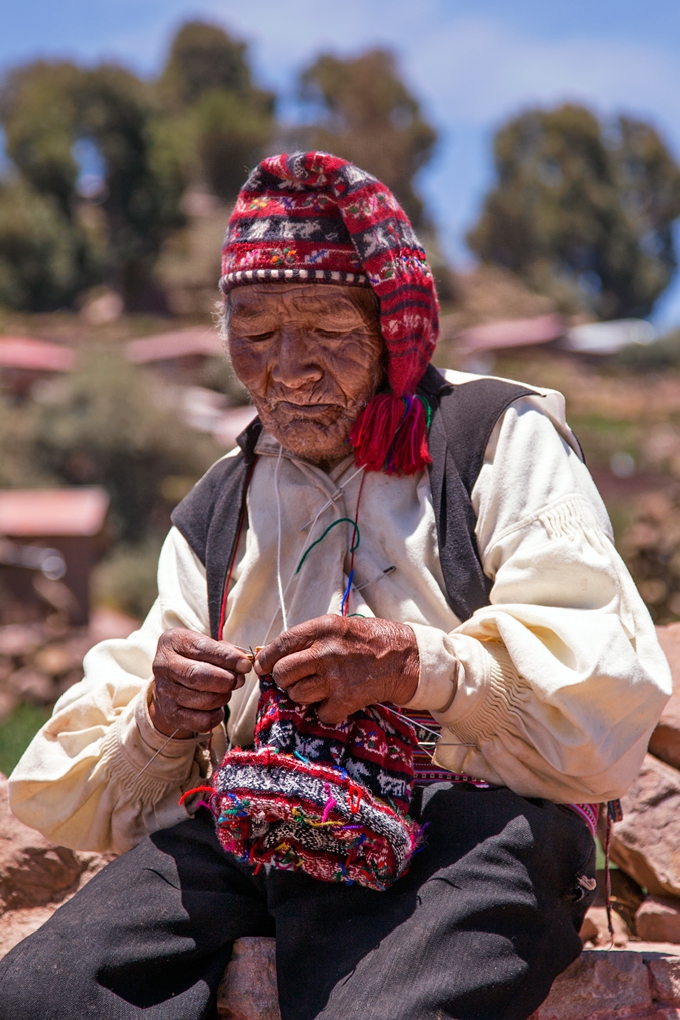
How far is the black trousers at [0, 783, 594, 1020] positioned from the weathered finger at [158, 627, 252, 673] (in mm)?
453

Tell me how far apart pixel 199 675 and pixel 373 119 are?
5656 centimetres

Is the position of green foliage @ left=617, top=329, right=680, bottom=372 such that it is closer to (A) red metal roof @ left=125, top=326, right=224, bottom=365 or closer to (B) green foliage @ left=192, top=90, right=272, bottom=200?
(B) green foliage @ left=192, top=90, right=272, bottom=200

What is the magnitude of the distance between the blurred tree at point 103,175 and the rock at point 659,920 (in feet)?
133

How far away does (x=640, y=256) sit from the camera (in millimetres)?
59062

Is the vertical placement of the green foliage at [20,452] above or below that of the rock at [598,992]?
below

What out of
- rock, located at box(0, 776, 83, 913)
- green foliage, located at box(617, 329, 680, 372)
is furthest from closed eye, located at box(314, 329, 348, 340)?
green foliage, located at box(617, 329, 680, 372)

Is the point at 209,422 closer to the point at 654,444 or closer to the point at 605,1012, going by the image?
the point at 654,444

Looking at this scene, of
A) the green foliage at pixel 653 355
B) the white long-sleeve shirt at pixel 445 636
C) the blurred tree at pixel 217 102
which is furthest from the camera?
the blurred tree at pixel 217 102

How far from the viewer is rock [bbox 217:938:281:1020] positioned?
2.12 metres

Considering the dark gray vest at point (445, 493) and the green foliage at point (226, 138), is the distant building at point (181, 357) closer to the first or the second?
the green foliage at point (226, 138)

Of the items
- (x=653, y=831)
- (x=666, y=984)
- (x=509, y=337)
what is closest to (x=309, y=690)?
(x=666, y=984)

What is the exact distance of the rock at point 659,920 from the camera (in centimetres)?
273

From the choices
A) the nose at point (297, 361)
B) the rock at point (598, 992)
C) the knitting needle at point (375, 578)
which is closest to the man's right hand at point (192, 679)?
the knitting needle at point (375, 578)

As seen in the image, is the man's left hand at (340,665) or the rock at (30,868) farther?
the rock at (30,868)
